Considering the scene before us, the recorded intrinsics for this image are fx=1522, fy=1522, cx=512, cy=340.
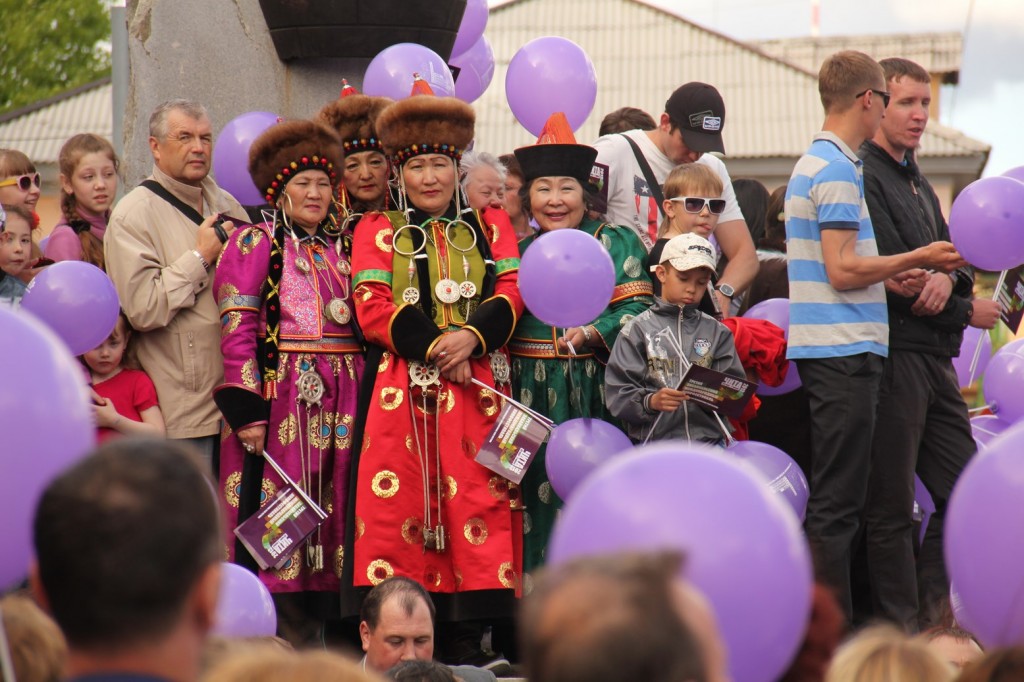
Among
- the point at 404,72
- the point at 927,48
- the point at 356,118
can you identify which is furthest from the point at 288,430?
the point at 927,48

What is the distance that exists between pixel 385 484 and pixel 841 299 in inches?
74.2

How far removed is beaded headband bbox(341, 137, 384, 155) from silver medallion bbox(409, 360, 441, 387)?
40.7 inches

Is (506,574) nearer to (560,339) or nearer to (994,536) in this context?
(560,339)

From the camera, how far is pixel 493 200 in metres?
6.50

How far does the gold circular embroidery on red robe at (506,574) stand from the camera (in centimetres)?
573

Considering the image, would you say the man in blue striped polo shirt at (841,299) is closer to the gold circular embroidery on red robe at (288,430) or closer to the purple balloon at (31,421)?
the gold circular embroidery on red robe at (288,430)

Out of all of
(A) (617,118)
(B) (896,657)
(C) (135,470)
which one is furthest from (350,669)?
(A) (617,118)

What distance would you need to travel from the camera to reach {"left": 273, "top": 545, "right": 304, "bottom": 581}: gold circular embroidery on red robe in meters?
5.76

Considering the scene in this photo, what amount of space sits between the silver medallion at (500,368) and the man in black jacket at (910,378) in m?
1.46

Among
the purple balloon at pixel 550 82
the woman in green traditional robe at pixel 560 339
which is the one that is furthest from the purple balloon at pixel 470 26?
the woman in green traditional robe at pixel 560 339

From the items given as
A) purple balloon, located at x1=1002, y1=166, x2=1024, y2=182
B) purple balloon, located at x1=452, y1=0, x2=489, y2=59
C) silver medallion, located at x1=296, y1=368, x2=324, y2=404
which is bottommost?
silver medallion, located at x1=296, y1=368, x2=324, y2=404

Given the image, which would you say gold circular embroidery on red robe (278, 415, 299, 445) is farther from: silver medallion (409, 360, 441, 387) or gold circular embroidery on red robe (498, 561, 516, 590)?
gold circular embroidery on red robe (498, 561, 516, 590)

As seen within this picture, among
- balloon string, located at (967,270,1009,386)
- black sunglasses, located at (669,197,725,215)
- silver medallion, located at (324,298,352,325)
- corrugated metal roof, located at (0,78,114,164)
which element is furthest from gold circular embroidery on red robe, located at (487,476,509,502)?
corrugated metal roof, located at (0,78,114,164)

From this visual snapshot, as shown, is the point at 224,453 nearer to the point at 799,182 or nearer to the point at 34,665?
the point at 799,182
